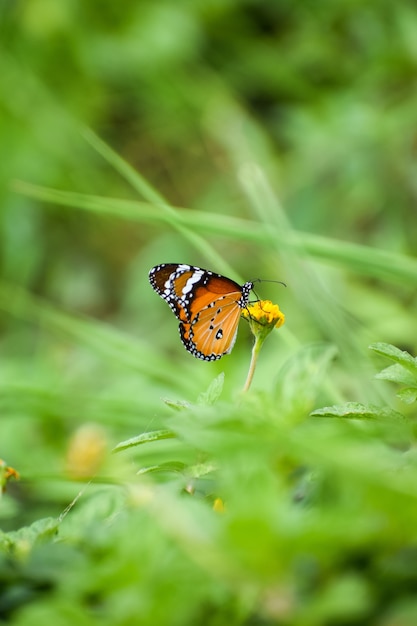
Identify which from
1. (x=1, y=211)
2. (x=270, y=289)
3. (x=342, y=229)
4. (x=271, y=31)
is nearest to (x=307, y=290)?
(x=270, y=289)

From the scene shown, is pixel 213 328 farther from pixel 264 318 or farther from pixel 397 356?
pixel 397 356

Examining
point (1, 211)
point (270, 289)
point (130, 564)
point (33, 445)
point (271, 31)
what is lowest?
point (130, 564)

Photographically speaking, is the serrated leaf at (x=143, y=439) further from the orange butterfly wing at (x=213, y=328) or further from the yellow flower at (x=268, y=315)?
the orange butterfly wing at (x=213, y=328)

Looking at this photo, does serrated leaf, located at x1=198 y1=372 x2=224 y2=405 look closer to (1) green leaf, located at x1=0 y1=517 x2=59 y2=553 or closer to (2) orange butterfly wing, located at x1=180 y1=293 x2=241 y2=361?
(1) green leaf, located at x1=0 y1=517 x2=59 y2=553

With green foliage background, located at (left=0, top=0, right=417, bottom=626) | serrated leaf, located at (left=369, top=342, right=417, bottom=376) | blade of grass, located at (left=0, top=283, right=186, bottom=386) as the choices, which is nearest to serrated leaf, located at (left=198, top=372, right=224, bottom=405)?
green foliage background, located at (left=0, top=0, right=417, bottom=626)

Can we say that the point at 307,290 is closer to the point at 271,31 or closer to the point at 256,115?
the point at 256,115
